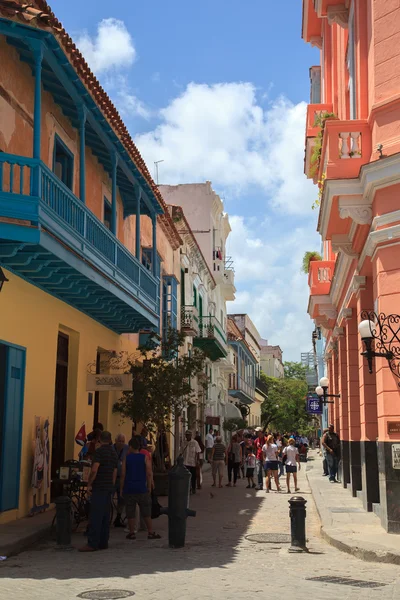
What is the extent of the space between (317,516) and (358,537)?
13.5ft

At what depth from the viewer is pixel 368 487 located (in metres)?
13.0

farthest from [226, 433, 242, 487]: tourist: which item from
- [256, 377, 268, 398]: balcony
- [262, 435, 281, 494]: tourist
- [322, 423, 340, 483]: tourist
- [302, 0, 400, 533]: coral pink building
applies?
[256, 377, 268, 398]: balcony

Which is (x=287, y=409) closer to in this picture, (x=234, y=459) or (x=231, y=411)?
(x=231, y=411)

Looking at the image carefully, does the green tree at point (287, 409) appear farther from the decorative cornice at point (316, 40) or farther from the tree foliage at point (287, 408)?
the decorative cornice at point (316, 40)

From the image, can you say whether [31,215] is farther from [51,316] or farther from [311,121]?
[311,121]

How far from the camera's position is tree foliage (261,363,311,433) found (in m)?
76.6

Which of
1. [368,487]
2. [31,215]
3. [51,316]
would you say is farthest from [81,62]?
[368,487]

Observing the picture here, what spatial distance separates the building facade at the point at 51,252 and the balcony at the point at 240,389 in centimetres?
3451

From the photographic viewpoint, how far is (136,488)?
35.0 feet

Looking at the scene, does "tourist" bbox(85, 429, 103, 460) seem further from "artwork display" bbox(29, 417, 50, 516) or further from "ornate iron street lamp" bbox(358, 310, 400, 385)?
"ornate iron street lamp" bbox(358, 310, 400, 385)

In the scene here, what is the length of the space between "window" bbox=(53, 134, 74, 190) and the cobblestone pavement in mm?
7005

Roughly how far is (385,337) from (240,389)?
43671mm

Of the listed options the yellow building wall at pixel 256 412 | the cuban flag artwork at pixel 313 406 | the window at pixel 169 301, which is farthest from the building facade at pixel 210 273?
the yellow building wall at pixel 256 412

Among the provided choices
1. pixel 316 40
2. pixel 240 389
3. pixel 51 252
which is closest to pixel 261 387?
pixel 240 389
